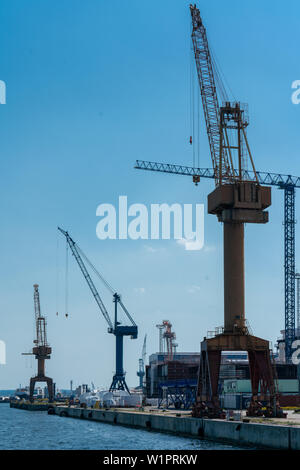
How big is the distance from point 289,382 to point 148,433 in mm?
45872

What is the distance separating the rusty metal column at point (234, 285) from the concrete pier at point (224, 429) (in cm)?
1176

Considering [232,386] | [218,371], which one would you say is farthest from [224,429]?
[232,386]

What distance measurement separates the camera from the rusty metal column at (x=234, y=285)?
81.8 metres

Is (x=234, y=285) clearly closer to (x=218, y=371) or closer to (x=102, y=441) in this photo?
(x=218, y=371)

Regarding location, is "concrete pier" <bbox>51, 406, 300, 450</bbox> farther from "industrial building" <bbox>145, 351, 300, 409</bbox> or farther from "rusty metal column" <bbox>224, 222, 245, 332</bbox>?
"industrial building" <bbox>145, 351, 300, 409</bbox>

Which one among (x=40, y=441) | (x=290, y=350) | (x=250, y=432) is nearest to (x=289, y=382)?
(x=290, y=350)

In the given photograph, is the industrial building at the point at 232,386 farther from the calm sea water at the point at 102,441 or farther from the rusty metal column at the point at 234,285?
the rusty metal column at the point at 234,285

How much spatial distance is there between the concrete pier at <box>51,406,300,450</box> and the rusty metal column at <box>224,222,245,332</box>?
38.6 feet

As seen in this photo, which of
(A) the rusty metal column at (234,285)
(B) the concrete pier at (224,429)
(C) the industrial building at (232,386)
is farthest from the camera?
(C) the industrial building at (232,386)

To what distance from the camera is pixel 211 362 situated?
8269 cm

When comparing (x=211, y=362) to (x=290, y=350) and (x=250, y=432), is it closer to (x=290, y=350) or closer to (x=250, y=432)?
(x=250, y=432)

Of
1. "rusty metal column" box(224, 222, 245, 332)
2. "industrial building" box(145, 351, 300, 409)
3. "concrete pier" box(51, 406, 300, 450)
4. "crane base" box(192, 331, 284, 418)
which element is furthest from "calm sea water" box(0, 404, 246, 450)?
"industrial building" box(145, 351, 300, 409)

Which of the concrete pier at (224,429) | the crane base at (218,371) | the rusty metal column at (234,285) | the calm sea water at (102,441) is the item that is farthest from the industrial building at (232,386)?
the rusty metal column at (234,285)
